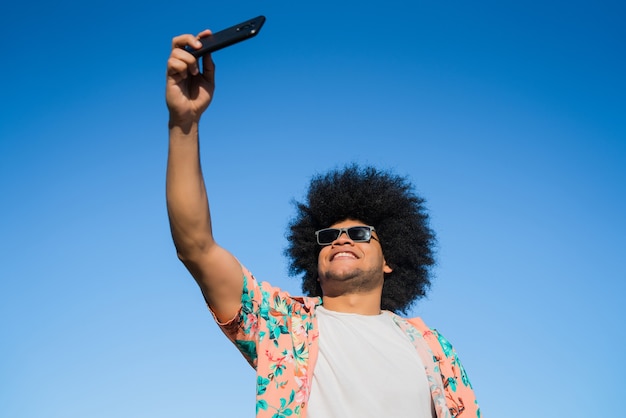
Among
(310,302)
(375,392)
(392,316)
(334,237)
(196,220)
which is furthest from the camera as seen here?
(334,237)

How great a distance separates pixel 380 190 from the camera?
21.7ft

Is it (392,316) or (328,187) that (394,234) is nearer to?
(328,187)

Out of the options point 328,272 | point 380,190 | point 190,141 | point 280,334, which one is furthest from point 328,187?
point 190,141

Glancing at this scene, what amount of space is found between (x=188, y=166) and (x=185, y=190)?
13 centimetres

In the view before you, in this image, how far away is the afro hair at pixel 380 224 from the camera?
20.2 feet

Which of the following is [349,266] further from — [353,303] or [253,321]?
[253,321]

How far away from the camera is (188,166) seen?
3.35m

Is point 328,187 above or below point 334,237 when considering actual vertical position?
above

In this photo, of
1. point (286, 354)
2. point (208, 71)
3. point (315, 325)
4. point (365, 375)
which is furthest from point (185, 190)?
point (365, 375)

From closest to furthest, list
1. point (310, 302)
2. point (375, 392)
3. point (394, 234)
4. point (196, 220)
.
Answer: point (196, 220), point (375, 392), point (310, 302), point (394, 234)

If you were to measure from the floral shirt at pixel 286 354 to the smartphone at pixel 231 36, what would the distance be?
1369mm

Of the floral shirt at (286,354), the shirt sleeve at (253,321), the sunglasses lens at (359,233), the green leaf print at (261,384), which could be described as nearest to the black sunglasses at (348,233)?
the sunglasses lens at (359,233)

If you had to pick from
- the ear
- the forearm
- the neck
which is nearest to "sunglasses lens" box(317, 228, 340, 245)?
the neck

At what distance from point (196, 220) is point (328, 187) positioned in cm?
331
